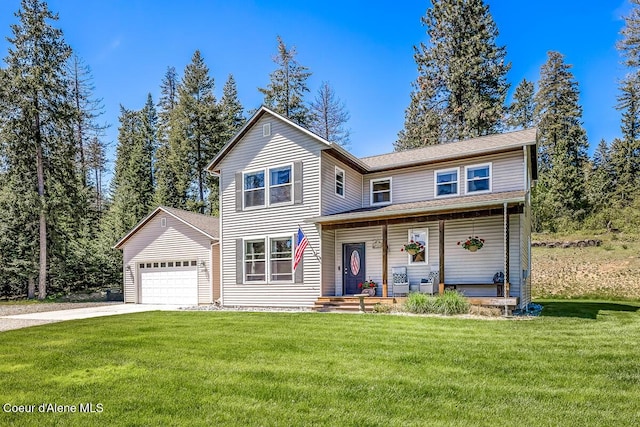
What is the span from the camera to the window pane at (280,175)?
14891 mm

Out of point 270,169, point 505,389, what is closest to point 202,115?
point 270,169

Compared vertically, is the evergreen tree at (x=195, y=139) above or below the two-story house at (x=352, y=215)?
above

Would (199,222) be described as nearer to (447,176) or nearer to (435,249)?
(435,249)

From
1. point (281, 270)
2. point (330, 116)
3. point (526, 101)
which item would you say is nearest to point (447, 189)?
point (281, 270)

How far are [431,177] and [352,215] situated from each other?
3536mm

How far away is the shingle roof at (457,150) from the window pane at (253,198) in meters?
4.21

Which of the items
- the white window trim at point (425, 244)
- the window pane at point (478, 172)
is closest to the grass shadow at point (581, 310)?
the white window trim at point (425, 244)

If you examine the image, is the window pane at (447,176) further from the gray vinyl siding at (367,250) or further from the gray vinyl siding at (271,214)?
the gray vinyl siding at (271,214)

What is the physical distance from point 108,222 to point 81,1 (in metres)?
16.8

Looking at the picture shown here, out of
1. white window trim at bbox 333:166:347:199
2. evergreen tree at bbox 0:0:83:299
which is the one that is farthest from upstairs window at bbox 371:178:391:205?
evergreen tree at bbox 0:0:83:299

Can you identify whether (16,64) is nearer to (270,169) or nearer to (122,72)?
(122,72)

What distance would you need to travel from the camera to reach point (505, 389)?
4766mm

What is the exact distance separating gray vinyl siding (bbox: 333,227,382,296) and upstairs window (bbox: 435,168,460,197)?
2.51 m

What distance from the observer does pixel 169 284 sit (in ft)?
60.3
